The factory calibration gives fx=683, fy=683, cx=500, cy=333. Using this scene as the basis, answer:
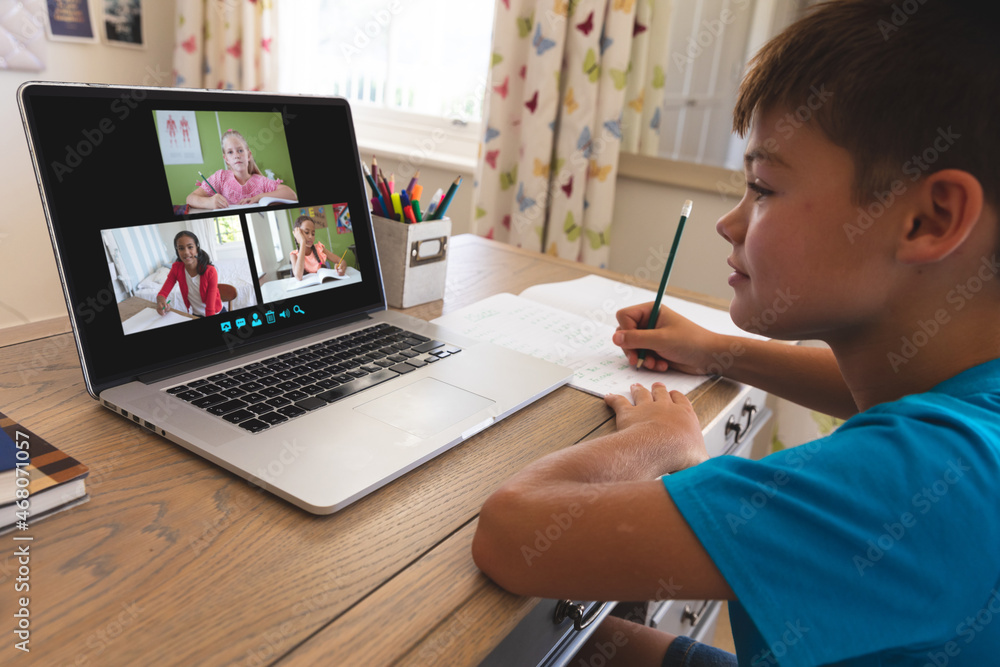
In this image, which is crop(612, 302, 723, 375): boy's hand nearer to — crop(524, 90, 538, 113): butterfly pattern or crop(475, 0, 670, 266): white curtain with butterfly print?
crop(475, 0, 670, 266): white curtain with butterfly print

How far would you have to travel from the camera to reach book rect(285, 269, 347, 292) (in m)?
0.79

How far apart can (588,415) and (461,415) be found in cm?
15

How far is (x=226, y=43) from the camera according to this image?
2.51 m

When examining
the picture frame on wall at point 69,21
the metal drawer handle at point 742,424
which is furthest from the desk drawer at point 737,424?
the picture frame on wall at point 69,21

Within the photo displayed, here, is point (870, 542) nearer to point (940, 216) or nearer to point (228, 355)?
point (940, 216)

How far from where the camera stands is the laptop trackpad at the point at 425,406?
2.09ft

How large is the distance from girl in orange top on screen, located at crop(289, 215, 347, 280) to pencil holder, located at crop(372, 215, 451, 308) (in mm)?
137

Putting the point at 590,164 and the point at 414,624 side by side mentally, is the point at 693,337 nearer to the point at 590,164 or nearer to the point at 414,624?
the point at 414,624

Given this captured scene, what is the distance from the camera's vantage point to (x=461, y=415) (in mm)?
667

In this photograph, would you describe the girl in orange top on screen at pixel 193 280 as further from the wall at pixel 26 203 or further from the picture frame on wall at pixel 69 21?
the picture frame on wall at pixel 69 21

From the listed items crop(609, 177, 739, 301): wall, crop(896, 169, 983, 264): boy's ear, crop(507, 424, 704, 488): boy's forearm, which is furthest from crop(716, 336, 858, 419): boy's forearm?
crop(609, 177, 739, 301): wall

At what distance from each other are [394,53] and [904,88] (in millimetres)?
2363

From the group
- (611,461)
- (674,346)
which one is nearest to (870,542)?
(611,461)

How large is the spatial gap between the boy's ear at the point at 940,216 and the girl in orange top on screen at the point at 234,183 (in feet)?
2.04
